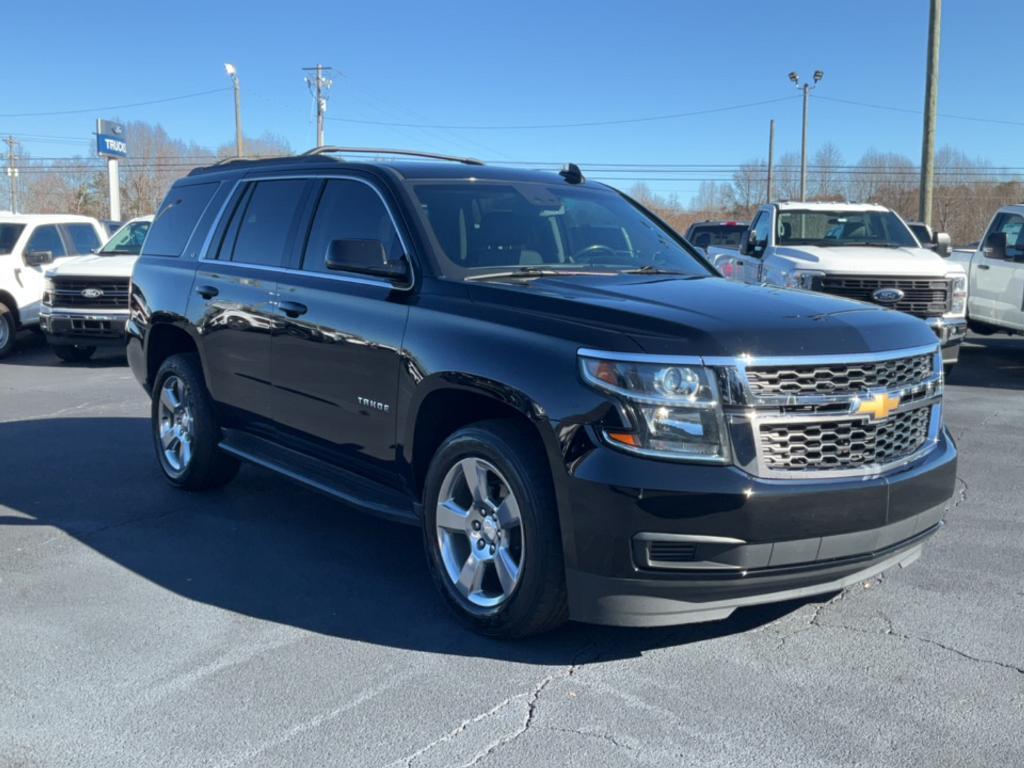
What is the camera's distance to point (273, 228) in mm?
5594

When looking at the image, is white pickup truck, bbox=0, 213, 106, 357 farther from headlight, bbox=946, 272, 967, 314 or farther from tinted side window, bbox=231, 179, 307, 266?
Result: headlight, bbox=946, 272, 967, 314

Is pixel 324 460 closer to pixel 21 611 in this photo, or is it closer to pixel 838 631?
pixel 21 611

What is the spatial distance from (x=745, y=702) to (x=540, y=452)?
115 cm

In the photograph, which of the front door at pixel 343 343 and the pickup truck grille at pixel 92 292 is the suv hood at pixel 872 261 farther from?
the pickup truck grille at pixel 92 292

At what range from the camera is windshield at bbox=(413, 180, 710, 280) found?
4691 millimetres

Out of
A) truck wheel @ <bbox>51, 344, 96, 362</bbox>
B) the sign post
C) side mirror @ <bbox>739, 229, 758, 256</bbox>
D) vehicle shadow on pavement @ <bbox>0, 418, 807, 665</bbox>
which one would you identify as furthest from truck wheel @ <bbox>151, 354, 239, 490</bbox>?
the sign post

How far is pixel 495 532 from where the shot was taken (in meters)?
4.00

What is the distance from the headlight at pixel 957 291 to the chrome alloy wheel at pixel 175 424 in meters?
7.89

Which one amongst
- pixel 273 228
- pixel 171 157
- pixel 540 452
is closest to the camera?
pixel 540 452

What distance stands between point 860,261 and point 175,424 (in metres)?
7.34

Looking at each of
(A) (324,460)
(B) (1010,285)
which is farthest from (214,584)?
(B) (1010,285)

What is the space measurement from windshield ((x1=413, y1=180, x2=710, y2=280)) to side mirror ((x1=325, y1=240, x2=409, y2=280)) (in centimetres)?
21

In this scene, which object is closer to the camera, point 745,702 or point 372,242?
point 745,702

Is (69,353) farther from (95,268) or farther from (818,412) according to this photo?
(818,412)
